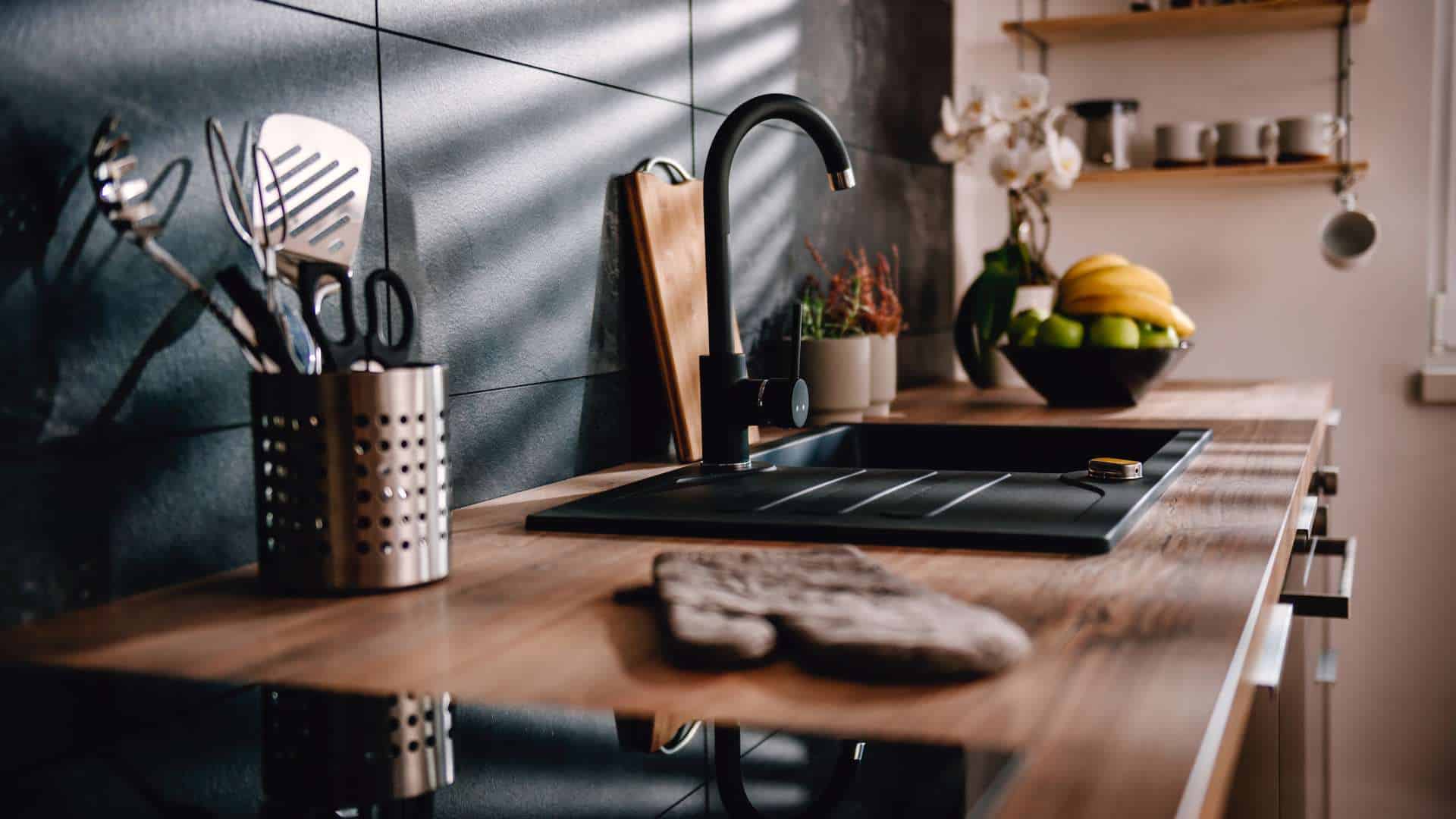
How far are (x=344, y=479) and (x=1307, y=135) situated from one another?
2318mm

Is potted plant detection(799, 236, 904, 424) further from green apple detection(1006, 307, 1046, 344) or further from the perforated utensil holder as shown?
the perforated utensil holder

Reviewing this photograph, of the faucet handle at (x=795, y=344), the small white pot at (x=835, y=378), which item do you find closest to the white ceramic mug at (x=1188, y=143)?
the small white pot at (x=835, y=378)

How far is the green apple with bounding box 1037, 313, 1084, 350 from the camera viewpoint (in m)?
1.94

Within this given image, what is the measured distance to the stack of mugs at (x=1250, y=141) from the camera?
8.44 feet

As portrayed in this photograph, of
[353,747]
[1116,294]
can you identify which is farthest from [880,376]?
[353,747]

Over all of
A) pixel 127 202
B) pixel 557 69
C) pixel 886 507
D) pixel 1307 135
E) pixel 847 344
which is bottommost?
pixel 886 507

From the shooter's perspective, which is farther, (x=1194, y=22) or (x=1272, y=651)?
(x=1194, y=22)

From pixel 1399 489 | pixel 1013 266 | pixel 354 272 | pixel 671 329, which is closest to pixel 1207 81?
pixel 1013 266

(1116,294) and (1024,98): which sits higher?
(1024,98)

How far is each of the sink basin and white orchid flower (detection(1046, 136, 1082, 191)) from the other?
3.35 feet

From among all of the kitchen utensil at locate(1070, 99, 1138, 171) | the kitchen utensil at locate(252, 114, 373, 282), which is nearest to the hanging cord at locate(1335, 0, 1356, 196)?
the kitchen utensil at locate(1070, 99, 1138, 171)

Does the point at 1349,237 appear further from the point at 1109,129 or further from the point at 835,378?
the point at 835,378

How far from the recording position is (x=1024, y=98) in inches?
96.0

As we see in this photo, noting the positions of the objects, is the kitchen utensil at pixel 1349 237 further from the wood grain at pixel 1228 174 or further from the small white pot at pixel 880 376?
the small white pot at pixel 880 376
